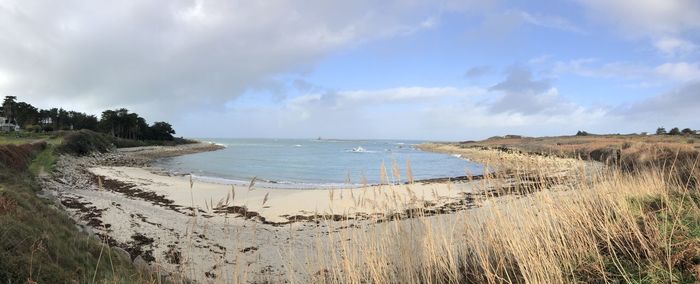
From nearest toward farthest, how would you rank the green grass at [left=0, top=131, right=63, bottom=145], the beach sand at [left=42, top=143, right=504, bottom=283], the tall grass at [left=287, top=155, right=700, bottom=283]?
the tall grass at [left=287, top=155, right=700, bottom=283], the beach sand at [left=42, top=143, right=504, bottom=283], the green grass at [left=0, top=131, right=63, bottom=145]

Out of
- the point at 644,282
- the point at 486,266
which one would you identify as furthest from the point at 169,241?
the point at 644,282

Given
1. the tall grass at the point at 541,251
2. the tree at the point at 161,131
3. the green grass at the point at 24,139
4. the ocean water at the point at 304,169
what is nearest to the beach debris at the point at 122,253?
the ocean water at the point at 304,169

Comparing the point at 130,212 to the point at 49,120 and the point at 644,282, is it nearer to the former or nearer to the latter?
the point at 644,282

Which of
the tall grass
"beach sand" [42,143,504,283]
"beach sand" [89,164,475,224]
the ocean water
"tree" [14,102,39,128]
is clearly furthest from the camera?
"tree" [14,102,39,128]

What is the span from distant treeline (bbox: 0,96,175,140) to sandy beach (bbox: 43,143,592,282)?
72.5 meters

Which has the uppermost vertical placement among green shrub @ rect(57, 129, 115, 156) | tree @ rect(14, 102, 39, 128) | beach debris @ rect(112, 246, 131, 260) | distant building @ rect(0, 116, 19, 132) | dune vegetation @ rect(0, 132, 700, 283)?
tree @ rect(14, 102, 39, 128)

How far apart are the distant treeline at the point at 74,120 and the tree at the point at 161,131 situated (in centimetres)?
177

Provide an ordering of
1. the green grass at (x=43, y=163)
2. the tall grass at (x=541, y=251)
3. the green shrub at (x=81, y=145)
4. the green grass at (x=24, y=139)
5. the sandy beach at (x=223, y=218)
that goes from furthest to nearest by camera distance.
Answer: the green shrub at (x=81, y=145), the green grass at (x=24, y=139), the green grass at (x=43, y=163), the sandy beach at (x=223, y=218), the tall grass at (x=541, y=251)

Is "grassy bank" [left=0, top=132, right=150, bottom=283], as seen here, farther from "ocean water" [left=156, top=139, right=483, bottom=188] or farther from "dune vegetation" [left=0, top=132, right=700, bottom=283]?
"ocean water" [left=156, top=139, right=483, bottom=188]

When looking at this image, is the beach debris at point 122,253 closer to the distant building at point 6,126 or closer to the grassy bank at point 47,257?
the grassy bank at point 47,257

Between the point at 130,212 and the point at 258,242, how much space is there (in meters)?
6.76

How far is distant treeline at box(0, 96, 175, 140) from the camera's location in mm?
82312

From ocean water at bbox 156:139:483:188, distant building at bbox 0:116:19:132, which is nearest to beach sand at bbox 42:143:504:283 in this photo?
ocean water at bbox 156:139:483:188

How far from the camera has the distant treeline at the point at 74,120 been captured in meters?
82.3
